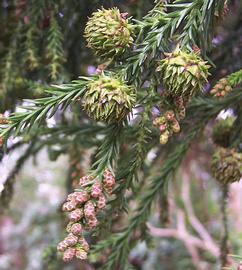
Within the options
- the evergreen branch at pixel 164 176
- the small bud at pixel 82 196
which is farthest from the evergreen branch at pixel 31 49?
the small bud at pixel 82 196

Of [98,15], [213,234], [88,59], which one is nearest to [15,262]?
[213,234]

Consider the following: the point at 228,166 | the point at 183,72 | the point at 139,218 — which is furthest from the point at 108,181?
the point at 139,218

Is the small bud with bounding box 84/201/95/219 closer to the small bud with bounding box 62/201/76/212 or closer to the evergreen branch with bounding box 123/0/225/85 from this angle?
the small bud with bounding box 62/201/76/212

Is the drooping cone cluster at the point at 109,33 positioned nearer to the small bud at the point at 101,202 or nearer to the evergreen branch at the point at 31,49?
the small bud at the point at 101,202

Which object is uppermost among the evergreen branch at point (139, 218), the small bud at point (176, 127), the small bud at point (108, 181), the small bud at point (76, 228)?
the small bud at point (176, 127)

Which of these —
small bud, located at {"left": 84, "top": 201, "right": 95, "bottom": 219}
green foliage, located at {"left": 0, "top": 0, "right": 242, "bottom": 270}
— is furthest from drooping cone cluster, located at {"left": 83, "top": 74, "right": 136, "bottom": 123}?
small bud, located at {"left": 84, "top": 201, "right": 95, "bottom": 219}
